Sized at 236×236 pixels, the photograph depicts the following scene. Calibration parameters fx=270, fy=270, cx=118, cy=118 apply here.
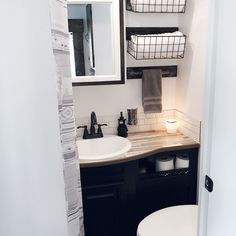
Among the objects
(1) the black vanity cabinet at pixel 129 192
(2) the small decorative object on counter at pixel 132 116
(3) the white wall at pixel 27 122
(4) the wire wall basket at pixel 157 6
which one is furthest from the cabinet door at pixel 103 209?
(4) the wire wall basket at pixel 157 6

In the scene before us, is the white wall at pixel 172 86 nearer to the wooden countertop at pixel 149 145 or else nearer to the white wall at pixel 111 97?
the white wall at pixel 111 97

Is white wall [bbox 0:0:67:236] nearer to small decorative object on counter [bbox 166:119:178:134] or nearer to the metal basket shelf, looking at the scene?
the metal basket shelf

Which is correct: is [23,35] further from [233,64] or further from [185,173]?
[185,173]

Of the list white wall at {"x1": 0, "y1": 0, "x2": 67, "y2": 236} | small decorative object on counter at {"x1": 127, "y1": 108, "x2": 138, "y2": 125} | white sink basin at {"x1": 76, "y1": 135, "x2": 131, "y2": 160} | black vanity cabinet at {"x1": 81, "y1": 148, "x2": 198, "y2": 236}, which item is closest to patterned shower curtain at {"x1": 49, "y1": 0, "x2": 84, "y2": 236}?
white wall at {"x1": 0, "y1": 0, "x2": 67, "y2": 236}

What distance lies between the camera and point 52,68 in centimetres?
81

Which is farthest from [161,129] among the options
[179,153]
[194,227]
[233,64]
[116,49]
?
[233,64]

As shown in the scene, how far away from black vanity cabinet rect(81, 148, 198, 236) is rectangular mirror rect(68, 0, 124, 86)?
25.3 inches

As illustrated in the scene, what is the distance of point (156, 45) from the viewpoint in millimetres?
1918

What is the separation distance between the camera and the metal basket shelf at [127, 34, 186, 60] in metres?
1.90

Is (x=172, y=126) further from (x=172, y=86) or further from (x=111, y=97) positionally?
(x=111, y=97)

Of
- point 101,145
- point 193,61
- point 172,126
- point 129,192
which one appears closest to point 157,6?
point 193,61

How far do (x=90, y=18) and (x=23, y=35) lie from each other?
4.03 ft

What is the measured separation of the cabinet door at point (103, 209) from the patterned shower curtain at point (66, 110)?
1.91 feet

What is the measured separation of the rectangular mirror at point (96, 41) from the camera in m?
1.83
